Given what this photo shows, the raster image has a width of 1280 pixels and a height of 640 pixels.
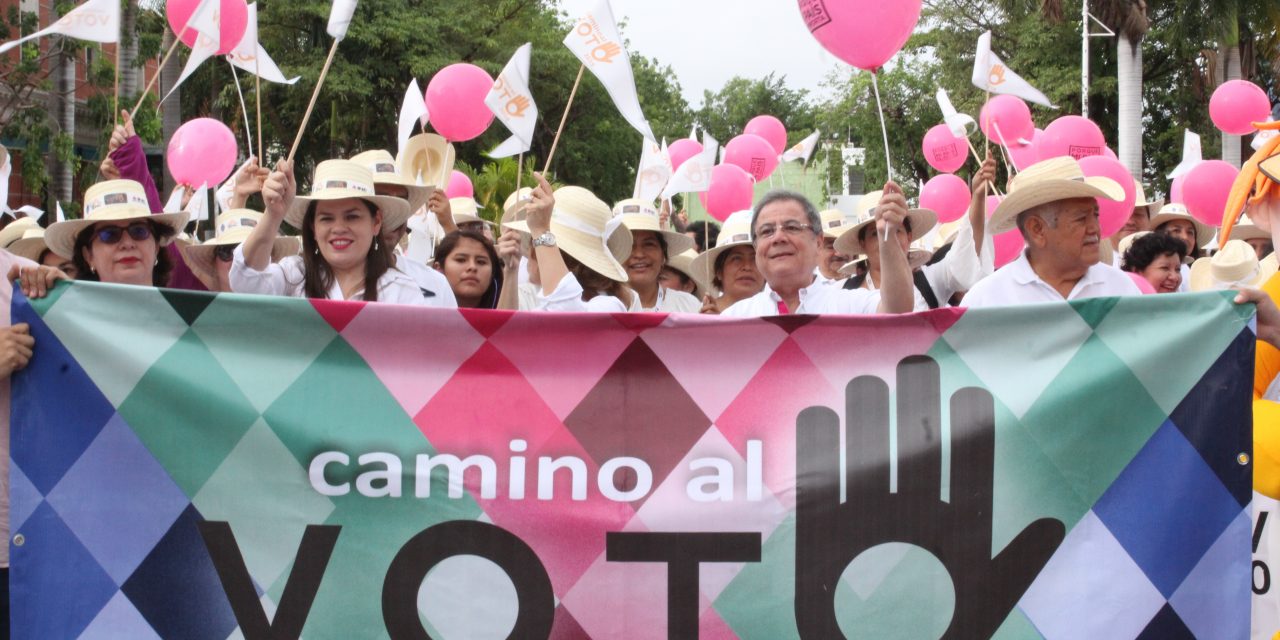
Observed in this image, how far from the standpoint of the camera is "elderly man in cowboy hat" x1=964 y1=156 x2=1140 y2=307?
466 cm

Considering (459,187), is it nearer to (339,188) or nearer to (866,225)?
(866,225)

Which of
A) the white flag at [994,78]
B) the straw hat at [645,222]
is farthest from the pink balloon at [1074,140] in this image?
the straw hat at [645,222]

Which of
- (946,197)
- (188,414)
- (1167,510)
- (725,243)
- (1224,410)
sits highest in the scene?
(946,197)

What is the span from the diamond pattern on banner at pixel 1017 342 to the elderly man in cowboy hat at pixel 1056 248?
769mm

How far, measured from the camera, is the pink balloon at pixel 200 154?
8117mm

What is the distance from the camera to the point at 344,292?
191 inches

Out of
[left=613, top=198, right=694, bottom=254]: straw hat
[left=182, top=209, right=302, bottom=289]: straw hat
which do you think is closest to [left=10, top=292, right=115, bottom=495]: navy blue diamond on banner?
[left=182, top=209, right=302, bottom=289]: straw hat

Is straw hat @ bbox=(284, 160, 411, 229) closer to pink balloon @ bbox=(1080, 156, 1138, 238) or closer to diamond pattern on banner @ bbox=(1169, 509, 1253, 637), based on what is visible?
diamond pattern on banner @ bbox=(1169, 509, 1253, 637)

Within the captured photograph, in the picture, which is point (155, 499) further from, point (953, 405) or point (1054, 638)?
point (1054, 638)

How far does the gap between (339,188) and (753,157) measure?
6.22 m

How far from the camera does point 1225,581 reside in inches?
146

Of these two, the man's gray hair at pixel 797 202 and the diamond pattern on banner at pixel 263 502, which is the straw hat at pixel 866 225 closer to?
the man's gray hair at pixel 797 202

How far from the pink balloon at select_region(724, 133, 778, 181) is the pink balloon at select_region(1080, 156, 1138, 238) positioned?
10.6 ft

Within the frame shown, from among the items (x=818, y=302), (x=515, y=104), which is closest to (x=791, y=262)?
(x=818, y=302)
